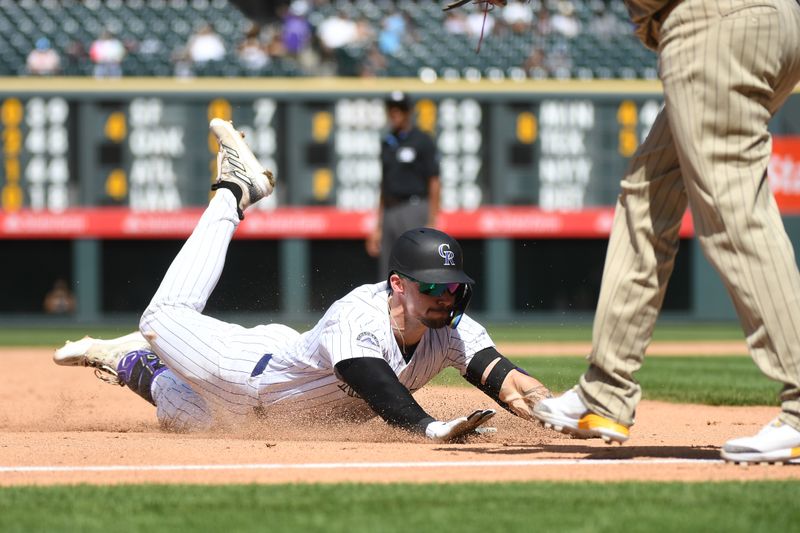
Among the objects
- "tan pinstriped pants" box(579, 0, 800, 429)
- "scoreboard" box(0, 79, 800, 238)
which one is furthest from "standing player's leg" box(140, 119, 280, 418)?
"scoreboard" box(0, 79, 800, 238)

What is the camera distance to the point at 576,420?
4.06m

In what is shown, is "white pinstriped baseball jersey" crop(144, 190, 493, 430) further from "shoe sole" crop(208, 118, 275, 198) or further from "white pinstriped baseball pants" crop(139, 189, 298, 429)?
"shoe sole" crop(208, 118, 275, 198)

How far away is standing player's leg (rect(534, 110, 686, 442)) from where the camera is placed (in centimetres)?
397

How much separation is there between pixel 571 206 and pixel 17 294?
7303 millimetres

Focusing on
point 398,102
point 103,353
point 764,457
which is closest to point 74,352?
point 103,353

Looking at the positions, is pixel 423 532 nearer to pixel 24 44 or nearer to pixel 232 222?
pixel 232 222

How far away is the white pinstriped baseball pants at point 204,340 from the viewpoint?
500 centimetres

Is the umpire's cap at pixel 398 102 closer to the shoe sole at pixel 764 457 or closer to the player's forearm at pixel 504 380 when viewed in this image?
the player's forearm at pixel 504 380

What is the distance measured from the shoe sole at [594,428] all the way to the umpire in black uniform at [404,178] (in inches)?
252

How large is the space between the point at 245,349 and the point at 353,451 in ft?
2.62

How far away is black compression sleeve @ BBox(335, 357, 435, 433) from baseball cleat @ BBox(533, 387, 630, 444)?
1.72ft

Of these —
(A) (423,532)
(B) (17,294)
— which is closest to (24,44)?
(B) (17,294)

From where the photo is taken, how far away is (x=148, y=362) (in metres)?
5.55

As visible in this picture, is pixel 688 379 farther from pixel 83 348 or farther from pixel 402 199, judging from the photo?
pixel 83 348
